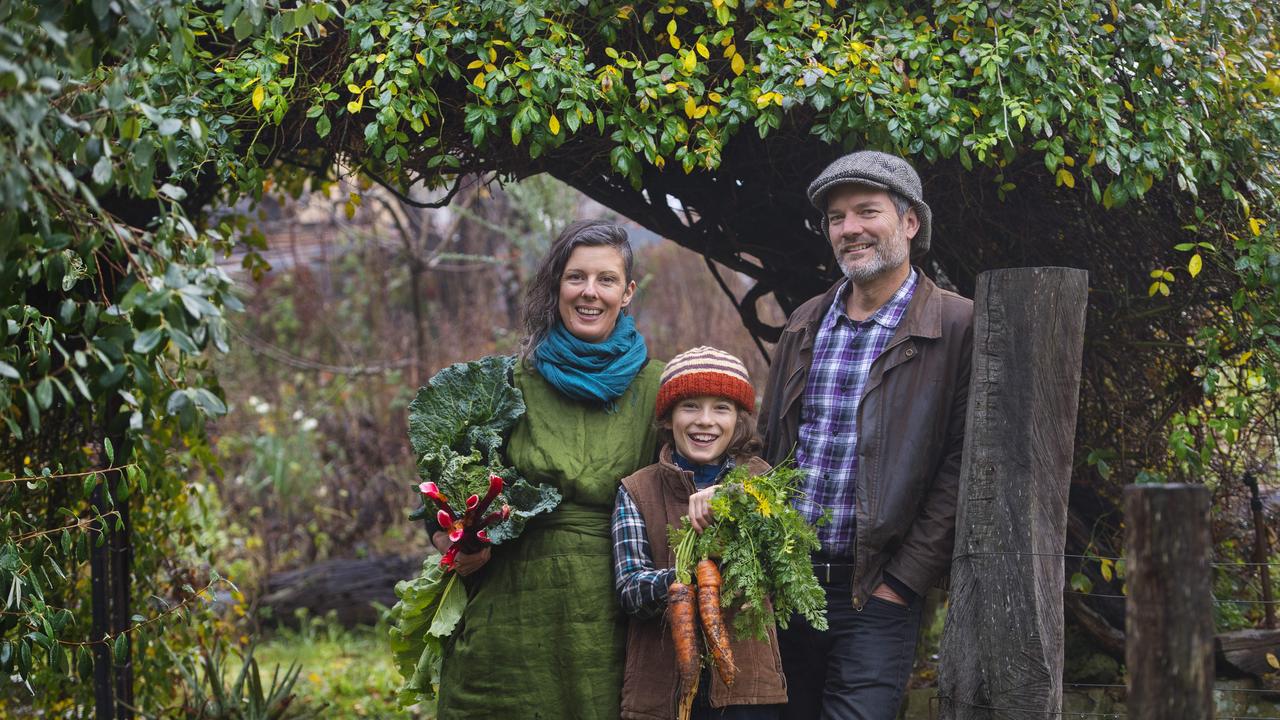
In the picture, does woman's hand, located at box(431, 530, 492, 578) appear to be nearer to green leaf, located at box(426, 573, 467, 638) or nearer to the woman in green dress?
the woman in green dress

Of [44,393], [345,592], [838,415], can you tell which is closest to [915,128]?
[838,415]

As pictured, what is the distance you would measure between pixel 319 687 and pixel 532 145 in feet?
14.2

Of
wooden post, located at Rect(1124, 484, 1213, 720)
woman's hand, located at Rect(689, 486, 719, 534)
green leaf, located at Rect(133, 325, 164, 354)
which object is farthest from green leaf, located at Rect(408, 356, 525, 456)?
wooden post, located at Rect(1124, 484, 1213, 720)

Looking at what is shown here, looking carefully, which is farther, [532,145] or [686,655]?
[532,145]

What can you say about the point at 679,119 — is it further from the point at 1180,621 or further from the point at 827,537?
the point at 1180,621

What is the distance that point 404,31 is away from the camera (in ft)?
12.2

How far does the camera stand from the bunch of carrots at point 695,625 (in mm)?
3125

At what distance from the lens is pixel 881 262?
3443 mm

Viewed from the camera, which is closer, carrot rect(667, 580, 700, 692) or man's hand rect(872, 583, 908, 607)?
carrot rect(667, 580, 700, 692)

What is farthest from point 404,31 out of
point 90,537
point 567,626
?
point 90,537

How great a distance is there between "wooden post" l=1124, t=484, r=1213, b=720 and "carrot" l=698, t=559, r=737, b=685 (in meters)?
1.14

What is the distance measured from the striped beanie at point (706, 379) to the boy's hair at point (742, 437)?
3cm

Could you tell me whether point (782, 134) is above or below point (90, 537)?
above

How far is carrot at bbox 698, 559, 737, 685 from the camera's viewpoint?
3.12 meters
